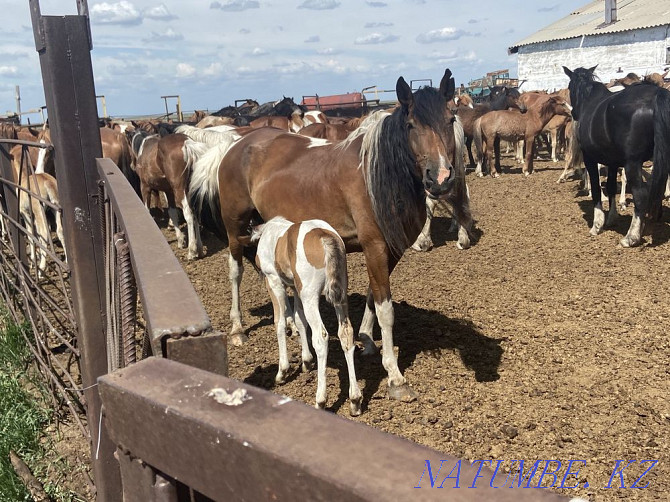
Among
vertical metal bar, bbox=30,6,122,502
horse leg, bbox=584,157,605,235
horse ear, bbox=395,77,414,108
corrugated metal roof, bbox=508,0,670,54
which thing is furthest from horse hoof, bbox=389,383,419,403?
corrugated metal roof, bbox=508,0,670,54

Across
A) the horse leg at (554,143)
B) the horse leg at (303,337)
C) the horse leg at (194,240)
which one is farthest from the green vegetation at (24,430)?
the horse leg at (554,143)

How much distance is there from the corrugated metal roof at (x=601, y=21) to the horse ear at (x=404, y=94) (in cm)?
3219

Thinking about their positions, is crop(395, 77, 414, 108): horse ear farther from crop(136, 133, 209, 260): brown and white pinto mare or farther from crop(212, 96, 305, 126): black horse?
crop(212, 96, 305, 126): black horse

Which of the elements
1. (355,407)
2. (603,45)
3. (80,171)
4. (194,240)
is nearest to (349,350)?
(355,407)

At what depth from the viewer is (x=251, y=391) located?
0.77m

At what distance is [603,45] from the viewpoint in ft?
111

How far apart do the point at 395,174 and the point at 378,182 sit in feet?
0.49

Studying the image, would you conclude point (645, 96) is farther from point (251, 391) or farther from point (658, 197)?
point (251, 391)

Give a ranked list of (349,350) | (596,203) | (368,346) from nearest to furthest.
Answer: (349,350)
(368,346)
(596,203)

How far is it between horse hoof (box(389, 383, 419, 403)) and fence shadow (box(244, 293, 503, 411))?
20cm

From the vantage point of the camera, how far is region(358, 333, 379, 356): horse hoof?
543 centimetres

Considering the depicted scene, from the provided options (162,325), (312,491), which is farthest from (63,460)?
(312,491)

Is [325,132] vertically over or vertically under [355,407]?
over

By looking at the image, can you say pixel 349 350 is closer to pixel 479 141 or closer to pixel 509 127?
pixel 479 141
